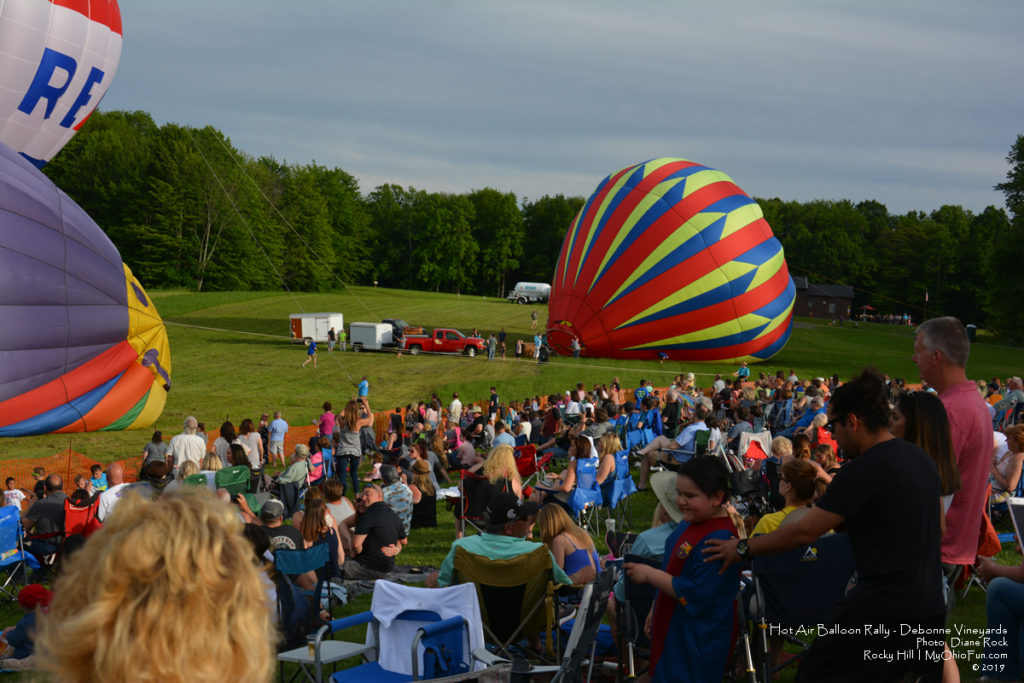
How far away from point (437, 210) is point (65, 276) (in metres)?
71.5

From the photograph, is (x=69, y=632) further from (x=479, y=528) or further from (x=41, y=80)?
(x=41, y=80)

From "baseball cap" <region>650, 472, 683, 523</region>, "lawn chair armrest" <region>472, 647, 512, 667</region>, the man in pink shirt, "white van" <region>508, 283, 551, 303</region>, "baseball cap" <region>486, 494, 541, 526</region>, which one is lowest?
"lawn chair armrest" <region>472, 647, 512, 667</region>

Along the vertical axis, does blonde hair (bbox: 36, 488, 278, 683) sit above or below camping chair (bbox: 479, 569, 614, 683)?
above

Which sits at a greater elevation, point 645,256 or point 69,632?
point 645,256

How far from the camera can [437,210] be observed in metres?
84.6

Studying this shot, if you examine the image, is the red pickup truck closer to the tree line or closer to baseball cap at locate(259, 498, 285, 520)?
the tree line

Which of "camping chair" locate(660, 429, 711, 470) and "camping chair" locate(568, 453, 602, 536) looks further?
"camping chair" locate(660, 429, 711, 470)

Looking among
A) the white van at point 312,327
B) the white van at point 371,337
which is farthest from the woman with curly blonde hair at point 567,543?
the white van at point 312,327

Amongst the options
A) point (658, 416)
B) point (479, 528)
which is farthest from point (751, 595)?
point (658, 416)

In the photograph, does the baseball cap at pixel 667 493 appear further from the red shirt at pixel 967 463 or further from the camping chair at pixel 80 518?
the camping chair at pixel 80 518

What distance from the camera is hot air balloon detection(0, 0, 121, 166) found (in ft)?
60.3

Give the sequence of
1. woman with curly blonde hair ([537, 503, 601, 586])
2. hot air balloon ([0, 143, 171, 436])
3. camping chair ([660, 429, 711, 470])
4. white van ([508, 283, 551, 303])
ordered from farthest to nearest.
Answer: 1. white van ([508, 283, 551, 303])
2. hot air balloon ([0, 143, 171, 436])
3. camping chair ([660, 429, 711, 470])
4. woman with curly blonde hair ([537, 503, 601, 586])

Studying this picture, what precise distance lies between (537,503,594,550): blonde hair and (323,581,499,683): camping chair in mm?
1155

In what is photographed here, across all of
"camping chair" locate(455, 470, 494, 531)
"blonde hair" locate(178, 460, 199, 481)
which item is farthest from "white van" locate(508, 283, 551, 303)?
"camping chair" locate(455, 470, 494, 531)
